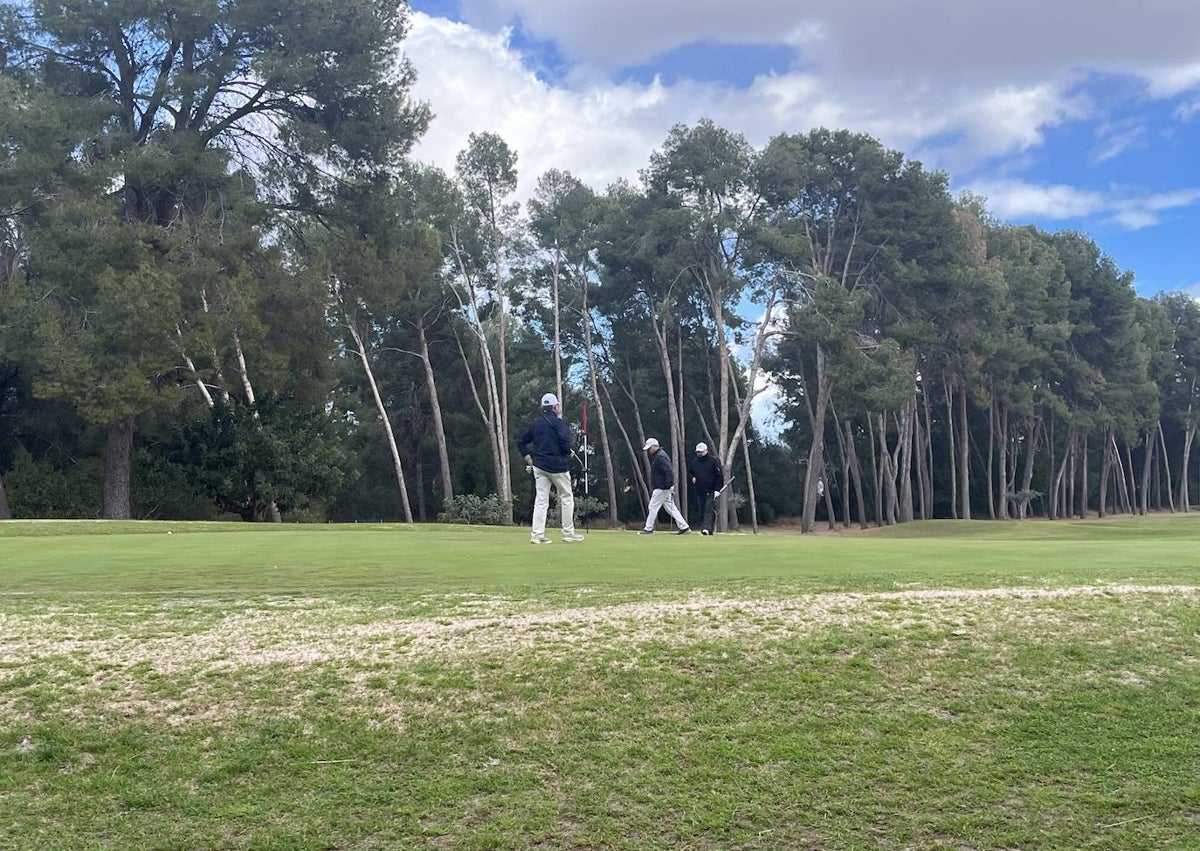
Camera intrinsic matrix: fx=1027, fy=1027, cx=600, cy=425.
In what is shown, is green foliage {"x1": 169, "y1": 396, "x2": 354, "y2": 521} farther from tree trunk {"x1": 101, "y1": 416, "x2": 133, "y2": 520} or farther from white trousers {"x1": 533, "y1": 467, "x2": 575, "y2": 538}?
white trousers {"x1": 533, "y1": 467, "x2": 575, "y2": 538}

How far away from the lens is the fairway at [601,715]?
503 cm

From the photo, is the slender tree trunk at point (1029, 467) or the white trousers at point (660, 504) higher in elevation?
the slender tree trunk at point (1029, 467)

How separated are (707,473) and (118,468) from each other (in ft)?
67.1

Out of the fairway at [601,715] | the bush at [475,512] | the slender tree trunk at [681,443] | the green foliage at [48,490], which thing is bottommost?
the fairway at [601,715]

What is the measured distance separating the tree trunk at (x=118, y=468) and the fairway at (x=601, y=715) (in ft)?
78.0

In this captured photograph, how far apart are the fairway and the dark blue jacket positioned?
17.6 ft

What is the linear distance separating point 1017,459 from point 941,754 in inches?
3036

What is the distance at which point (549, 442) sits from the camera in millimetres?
15000

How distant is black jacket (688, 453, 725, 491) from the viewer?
66.8 feet

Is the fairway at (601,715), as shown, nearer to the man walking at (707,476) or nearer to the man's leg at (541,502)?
the man's leg at (541,502)

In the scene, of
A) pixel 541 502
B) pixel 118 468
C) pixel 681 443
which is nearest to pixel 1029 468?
pixel 681 443

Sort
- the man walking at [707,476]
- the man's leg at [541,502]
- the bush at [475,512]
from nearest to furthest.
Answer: the man's leg at [541,502]
the man walking at [707,476]
the bush at [475,512]

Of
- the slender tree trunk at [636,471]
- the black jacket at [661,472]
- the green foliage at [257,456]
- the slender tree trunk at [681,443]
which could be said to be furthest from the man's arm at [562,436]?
the slender tree trunk at [636,471]

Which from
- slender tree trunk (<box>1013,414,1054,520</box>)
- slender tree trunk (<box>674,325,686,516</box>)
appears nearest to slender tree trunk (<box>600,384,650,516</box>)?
slender tree trunk (<box>674,325,686,516</box>)
